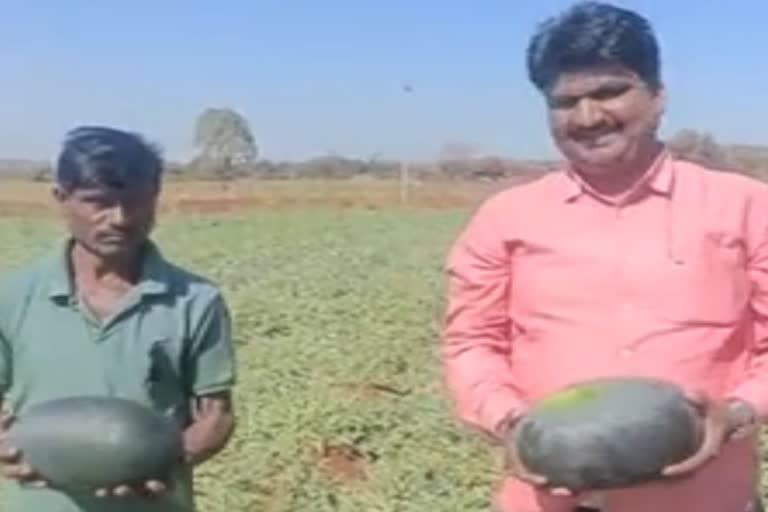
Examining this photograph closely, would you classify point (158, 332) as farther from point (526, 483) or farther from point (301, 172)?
point (301, 172)

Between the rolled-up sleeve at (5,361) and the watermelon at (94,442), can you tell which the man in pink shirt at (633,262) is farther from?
the rolled-up sleeve at (5,361)

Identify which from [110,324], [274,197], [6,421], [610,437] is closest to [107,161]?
[110,324]

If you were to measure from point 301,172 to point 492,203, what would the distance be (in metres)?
74.2

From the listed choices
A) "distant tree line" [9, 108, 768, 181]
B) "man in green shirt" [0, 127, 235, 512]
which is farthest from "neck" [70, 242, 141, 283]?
"distant tree line" [9, 108, 768, 181]

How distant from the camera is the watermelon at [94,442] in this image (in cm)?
329

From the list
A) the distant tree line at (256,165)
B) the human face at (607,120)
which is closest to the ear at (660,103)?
the human face at (607,120)

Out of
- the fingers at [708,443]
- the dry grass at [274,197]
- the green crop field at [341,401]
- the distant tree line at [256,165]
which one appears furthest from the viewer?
the distant tree line at [256,165]

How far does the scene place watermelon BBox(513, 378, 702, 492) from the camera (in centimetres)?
289

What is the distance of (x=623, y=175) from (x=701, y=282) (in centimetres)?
24

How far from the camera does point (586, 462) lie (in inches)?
115

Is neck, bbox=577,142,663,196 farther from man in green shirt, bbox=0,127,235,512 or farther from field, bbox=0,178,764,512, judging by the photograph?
field, bbox=0,178,764,512

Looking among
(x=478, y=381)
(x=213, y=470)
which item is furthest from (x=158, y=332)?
(x=213, y=470)

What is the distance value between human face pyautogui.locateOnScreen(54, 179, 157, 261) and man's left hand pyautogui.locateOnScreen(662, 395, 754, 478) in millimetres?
1165

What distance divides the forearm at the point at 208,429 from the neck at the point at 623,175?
931mm
